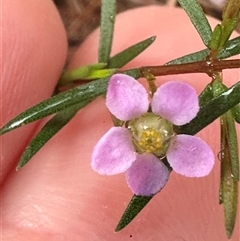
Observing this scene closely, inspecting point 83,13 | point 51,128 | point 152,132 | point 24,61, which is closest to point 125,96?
point 152,132

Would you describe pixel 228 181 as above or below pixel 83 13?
above

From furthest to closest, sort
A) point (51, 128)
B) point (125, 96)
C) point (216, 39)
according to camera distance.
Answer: point (51, 128) → point (216, 39) → point (125, 96)

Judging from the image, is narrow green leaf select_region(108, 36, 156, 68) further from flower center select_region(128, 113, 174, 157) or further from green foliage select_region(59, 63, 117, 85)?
flower center select_region(128, 113, 174, 157)

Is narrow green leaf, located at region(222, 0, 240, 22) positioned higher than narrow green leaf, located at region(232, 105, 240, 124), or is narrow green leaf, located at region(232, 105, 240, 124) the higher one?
narrow green leaf, located at region(222, 0, 240, 22)

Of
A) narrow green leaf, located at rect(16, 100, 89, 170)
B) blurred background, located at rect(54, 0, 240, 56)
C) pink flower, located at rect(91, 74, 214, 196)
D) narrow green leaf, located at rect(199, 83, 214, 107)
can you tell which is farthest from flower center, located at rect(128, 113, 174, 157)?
blurred background, located at rect(54, 0, 240, 56)

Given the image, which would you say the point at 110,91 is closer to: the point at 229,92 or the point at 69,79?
the point at 229,92

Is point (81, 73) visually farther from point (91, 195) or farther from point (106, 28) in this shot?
point (91, 195)
